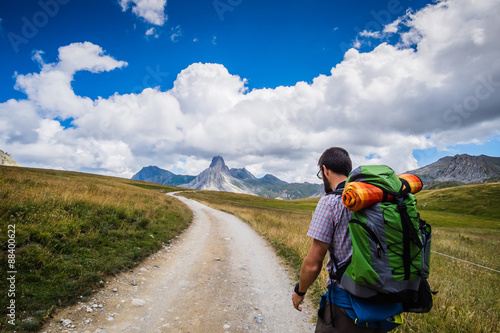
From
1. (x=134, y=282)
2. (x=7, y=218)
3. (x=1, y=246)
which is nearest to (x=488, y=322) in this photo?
(x=134, y=282)

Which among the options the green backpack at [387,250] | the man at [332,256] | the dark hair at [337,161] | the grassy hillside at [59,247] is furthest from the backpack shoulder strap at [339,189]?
the grassy hillside at [59,247]

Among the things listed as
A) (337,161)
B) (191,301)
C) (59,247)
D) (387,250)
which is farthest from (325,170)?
(59,247)

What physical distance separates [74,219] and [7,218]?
177 centimetres

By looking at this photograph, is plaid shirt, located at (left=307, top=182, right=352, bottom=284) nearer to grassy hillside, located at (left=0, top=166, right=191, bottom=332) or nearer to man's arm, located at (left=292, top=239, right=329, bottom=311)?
man's arm, located at (left=292, top=239, right=329, bottom=311)

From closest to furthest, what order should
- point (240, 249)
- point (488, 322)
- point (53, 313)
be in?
point (53, 313) → point (488, 322) → point (240, 249)

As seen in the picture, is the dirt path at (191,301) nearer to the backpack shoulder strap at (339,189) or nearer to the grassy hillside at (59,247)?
the grassy hillside at (59,247)

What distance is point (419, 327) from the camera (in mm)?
4812

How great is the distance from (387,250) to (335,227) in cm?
60

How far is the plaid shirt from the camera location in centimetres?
259

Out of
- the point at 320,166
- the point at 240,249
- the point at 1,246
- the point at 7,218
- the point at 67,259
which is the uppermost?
the point at 320,166

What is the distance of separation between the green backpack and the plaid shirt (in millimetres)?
302

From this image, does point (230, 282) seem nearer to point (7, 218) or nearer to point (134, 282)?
point (134, 282)

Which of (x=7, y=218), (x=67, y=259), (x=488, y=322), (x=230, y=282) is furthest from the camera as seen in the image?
(x=230, y=282)

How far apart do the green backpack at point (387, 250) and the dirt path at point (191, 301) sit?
12.2 feet
